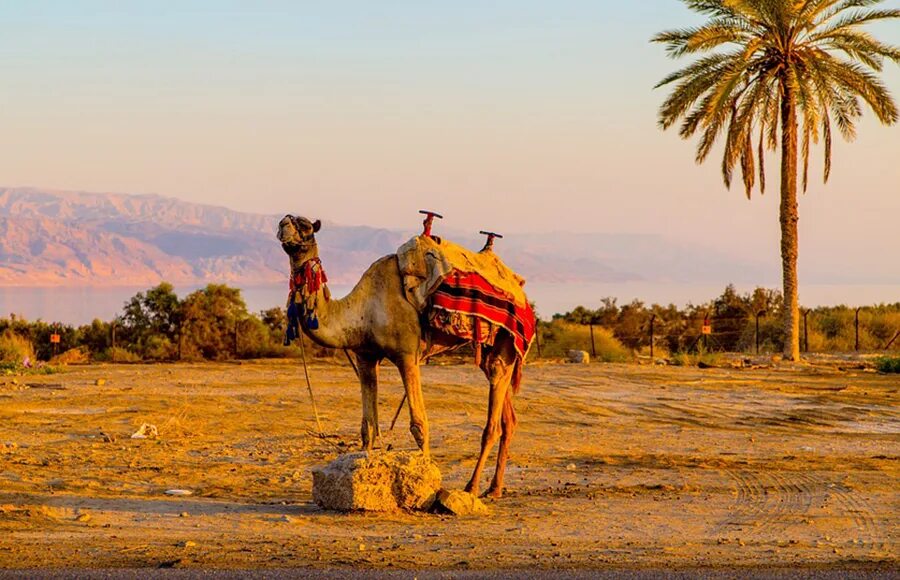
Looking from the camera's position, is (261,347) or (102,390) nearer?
(102,390)

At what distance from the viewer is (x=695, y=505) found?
43.2 ft

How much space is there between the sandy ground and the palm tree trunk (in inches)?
397

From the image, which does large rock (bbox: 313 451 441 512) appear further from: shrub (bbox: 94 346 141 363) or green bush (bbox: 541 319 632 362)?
green bush (bbox: 541 319 632 362)

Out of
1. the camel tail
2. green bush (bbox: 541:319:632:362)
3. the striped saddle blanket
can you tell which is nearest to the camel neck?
the striped saddle blanket

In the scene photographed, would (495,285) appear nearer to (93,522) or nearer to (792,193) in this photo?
(93,522)

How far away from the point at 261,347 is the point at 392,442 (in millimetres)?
23471

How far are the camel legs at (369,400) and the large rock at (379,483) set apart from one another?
28cm

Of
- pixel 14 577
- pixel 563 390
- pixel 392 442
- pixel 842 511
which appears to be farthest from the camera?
pixel 563 390

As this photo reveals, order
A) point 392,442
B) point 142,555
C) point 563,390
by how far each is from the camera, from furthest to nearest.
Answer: point 563,390 < point 392,442 < point 142,555

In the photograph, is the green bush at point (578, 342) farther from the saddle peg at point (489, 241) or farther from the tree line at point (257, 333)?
the saddle peg at point (489, 241)

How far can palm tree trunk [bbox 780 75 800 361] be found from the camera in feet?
121

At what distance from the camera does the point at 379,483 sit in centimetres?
1211

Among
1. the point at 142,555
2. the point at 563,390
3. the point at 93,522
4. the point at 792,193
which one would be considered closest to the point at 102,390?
the point at 563,390

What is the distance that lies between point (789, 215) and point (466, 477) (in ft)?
82.8
